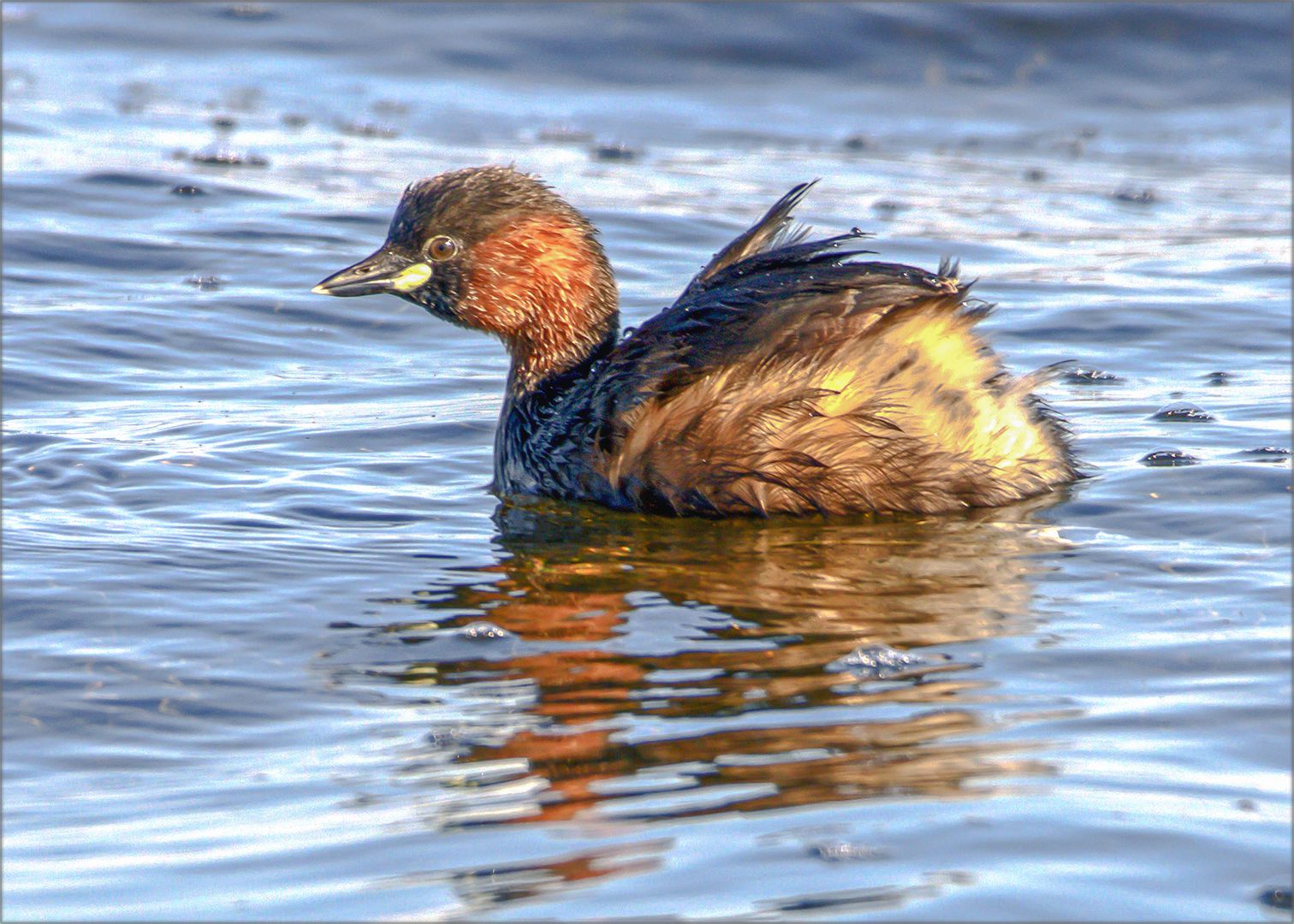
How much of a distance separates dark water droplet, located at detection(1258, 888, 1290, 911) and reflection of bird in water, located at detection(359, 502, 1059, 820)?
0.62 metres

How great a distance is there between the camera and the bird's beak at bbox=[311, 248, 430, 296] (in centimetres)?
701

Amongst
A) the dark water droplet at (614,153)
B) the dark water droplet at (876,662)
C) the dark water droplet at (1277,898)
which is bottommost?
the dark water droplet at (1277,898)

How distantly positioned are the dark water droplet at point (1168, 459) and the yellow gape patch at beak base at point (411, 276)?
9.63 ft

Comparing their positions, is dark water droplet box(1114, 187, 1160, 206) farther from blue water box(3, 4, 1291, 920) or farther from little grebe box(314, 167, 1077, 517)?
little grebe box(314, 167, 1077, 517)

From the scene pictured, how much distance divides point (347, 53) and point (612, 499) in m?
11.7

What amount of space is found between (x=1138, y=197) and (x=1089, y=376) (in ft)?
18.0

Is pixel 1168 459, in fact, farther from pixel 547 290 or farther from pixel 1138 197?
pixel 1138 197

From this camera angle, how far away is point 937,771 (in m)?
3.83

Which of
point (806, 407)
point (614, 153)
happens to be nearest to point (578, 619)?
point (806, 407)

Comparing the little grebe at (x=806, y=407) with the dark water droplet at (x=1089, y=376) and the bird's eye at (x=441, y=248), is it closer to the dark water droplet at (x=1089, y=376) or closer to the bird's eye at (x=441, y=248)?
the bird's eye at (x=441, y=248)

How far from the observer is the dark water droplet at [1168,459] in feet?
21.4

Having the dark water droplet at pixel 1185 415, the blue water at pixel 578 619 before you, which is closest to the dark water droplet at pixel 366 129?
the blue water at pixel 578 619

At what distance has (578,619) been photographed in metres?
5.06

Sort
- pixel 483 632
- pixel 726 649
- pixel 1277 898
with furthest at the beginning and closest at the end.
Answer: pixel 483 632 → pixel 726 649 → pixel 1277 898
